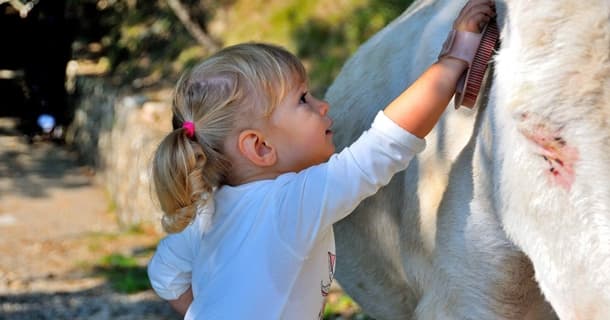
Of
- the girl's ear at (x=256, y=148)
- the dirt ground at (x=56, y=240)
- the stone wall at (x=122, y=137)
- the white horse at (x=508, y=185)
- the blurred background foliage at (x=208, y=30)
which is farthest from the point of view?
the blurred background foliage at (x=208, y=30)

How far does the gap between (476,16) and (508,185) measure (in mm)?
444

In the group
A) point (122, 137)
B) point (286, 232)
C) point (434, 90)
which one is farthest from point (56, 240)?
point (434, 90)

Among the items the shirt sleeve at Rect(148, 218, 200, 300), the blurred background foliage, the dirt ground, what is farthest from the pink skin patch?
the blurred background foliage

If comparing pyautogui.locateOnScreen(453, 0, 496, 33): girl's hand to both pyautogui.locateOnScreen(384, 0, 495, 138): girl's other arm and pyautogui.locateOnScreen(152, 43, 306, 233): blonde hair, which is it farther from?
pyautogui.locateOnScreen(152, 43, 306, 233): blonde hair

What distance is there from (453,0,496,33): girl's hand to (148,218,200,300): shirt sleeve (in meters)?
0.93

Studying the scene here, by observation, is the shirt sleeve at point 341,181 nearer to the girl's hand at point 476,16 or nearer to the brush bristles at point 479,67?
the brush bristles at point 479,67

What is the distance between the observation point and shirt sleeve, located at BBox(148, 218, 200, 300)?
2656mm

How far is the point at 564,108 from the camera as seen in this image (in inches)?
71.0

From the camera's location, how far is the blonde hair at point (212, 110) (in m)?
2.40

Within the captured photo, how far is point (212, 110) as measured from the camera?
2400mm

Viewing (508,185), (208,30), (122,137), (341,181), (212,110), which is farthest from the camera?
(208,30)

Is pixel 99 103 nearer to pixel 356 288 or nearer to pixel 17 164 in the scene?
pixel 17 164

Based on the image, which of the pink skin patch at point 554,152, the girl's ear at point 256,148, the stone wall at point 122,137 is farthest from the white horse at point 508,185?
the stone wall at point 122,137

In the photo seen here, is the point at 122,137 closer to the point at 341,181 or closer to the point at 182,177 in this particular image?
the point at 182,177
